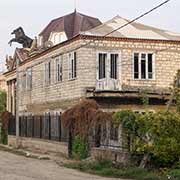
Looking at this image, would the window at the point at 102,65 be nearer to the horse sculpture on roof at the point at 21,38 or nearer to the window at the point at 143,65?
the window at the point at 143,65

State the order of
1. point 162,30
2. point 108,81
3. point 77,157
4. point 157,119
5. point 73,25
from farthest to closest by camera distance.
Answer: point 73,25
point 162,30
point 108,81
point 77,157
point 157,119

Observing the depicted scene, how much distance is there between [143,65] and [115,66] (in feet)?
6.07

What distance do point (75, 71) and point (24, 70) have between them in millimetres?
12078

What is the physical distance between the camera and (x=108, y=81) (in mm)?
35938

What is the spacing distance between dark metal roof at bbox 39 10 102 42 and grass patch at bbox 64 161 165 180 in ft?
98.3

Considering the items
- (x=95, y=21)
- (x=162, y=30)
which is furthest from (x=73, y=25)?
(x=162, y=30)

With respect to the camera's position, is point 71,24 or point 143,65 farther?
point 71,24

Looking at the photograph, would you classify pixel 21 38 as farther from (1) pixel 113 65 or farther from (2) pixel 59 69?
(1) pixel 113 65

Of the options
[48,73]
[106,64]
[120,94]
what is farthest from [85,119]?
[48,73]

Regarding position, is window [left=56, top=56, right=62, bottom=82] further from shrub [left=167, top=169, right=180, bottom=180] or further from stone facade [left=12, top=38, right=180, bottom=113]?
shrub [left=167, top=169, right=180, bottom=180]

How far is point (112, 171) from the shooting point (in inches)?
846

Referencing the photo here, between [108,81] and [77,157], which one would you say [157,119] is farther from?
[108,81]

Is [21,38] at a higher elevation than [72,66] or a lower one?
higher

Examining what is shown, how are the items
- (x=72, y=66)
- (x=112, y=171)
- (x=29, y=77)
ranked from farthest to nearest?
(x=29, y=77) < (x=72, y=66) < (x=112, y=171)
